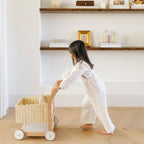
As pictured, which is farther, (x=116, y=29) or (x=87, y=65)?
(x=116, y=29)

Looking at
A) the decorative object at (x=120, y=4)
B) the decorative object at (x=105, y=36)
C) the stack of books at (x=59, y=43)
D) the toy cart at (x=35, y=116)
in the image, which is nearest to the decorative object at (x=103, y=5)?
the decorative object at (x=120, y=4)

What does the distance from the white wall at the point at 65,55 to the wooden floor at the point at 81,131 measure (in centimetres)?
32

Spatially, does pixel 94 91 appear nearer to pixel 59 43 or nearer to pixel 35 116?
→ pixel 35 116

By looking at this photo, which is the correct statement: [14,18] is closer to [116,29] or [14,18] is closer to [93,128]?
[116,29]

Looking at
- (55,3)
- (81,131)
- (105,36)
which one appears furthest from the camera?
(105,36)

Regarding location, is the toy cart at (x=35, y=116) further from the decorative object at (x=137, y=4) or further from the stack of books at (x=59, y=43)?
the decorative object at (x=137, y=4)

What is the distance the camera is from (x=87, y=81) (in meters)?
2.86

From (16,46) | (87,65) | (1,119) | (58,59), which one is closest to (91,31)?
(58,59)

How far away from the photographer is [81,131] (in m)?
3.03

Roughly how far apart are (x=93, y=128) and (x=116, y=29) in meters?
1.72

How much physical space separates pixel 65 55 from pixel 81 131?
1.51m

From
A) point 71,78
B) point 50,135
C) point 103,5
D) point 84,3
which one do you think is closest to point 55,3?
point 84,3

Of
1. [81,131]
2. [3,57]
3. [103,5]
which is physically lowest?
[81,131]

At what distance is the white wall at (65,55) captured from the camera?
12.9 feet
